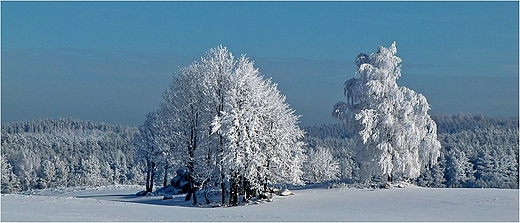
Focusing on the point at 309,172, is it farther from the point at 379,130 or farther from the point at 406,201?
the point at 406,201

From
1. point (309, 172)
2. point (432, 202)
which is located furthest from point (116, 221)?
point (309, 172)

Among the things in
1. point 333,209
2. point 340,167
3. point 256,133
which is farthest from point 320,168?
point 333,209

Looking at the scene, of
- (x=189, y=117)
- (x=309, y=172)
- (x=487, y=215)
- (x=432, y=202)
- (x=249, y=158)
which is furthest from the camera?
(x=309, y=172)

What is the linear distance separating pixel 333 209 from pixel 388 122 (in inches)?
429

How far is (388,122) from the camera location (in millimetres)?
38438

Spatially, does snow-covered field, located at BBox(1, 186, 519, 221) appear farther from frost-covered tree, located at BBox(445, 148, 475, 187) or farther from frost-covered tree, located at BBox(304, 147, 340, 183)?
frost-covered tree, located at BBox(445, 148, 475, 187)

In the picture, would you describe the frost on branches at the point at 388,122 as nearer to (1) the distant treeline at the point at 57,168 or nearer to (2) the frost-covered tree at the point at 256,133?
(2) the frost-covered tree at the point at 256,133

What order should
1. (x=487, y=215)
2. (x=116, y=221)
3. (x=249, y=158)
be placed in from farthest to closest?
1. (x=249, y=158)
2. (x=487, y=215)
3. (x=116, y=221)

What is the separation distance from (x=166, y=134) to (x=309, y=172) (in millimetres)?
52056

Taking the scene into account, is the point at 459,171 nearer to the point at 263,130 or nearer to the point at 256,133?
the point at 263,130

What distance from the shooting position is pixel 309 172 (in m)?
87.4

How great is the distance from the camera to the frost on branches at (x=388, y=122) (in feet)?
127

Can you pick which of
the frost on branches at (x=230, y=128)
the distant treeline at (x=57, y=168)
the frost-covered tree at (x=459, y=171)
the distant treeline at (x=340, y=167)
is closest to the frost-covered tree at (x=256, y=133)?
the frost on branches at (x=230, y=128)

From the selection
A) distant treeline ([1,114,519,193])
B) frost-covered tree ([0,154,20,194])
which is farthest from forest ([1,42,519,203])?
frost-covered tree ([0,154,20,194])
